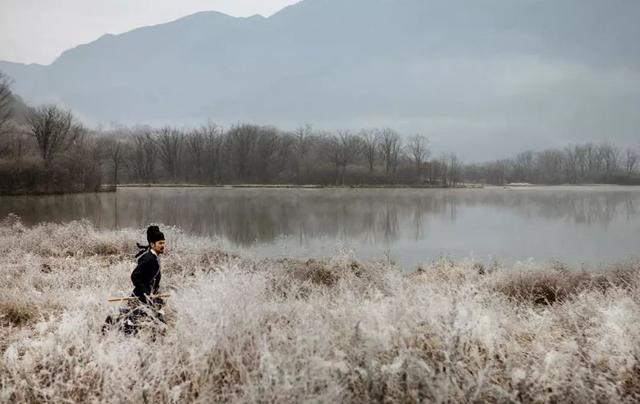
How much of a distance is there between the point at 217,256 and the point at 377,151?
8743 cm

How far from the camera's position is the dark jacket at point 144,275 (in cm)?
593

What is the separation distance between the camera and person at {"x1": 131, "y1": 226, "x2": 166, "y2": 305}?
5926 mm

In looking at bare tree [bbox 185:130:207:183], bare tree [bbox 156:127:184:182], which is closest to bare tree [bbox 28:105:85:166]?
bare tree [bbox 156:127:184:182]

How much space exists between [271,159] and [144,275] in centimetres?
8928

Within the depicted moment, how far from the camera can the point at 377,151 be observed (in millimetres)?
99250

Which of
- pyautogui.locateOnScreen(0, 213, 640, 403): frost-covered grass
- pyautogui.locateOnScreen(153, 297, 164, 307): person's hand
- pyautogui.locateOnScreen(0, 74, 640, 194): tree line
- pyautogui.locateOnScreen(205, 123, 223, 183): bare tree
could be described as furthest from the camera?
pyautogui.locateOnScreen(205, 123, 223, 183): bare tree

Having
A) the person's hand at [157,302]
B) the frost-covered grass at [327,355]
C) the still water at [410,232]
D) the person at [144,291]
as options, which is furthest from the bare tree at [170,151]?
the frost-covered grass at [327,355]

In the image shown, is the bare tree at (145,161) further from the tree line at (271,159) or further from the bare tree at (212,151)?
the bare tree at (212,151)


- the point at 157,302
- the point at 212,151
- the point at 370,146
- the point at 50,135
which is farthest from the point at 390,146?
the point at 157,302

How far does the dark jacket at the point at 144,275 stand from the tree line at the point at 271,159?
5950cm

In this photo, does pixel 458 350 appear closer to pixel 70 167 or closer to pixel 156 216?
pixel 156 216

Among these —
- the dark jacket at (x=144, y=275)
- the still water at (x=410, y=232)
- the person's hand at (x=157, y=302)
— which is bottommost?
the still water at (x=410, y=232)

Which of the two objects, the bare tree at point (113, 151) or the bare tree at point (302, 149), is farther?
the bare tree at point (302, 149)

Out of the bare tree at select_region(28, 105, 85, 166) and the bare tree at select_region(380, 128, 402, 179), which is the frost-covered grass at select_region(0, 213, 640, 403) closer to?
the bare tree at select_region(28, 105, 85, 166)
